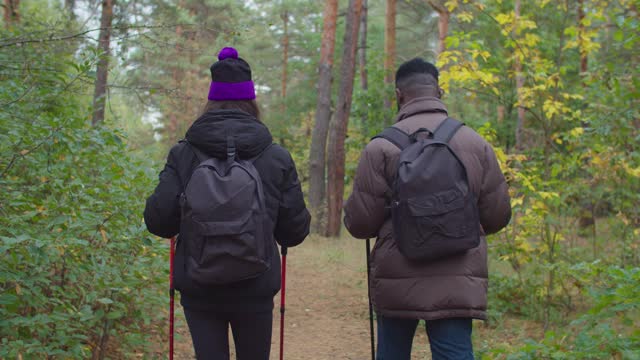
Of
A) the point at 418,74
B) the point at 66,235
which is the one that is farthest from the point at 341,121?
the point at 418,74

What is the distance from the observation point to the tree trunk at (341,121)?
53.7ft

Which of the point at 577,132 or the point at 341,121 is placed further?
the point at 341,121

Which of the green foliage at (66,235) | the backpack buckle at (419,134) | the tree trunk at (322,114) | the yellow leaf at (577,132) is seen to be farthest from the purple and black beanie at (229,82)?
the tree trunk at (322,114)

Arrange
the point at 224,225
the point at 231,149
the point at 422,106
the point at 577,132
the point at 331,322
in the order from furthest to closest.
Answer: the point at 331,322, the point at 577,132, the point at 422,106, the point at 231,149, the point at 224,225

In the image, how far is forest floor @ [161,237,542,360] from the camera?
22.4 feet

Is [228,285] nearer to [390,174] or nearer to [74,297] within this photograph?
[390,174]

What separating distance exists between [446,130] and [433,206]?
44cm

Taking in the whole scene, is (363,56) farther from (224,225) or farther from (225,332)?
(224,225)

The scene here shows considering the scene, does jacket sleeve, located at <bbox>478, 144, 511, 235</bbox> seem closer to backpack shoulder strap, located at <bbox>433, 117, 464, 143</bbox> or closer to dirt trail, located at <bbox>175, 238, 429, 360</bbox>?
backpack shoulder strap, located at <bbox>433, 117, 464, 143</bbox>

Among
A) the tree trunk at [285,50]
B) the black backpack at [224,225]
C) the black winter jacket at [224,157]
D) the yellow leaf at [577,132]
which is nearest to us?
the black backpack at [224,225]

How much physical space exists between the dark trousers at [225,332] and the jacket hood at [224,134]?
74cm

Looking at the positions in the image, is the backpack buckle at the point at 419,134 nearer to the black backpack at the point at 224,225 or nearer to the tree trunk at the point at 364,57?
the black backpack at the point at 224,225

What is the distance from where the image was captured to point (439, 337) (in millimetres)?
3215

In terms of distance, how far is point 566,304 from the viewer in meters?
8.01
